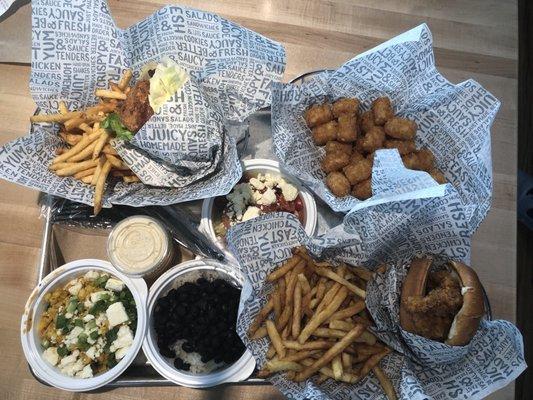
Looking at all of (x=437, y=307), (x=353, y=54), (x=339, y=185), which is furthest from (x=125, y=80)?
(x=437, y=307)

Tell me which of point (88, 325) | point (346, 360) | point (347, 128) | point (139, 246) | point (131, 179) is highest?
point (347, 128)

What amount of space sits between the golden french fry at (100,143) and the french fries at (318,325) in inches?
26.5

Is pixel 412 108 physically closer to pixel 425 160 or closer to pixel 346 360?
pixel 425 160

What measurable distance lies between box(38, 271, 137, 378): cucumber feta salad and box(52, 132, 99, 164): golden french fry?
38 cm

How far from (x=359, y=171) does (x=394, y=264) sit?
316 mm

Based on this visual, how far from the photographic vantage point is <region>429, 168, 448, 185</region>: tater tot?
1319mm

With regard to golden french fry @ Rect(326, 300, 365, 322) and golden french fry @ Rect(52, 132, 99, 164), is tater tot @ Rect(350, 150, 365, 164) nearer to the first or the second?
golden french fry @ Rect(326, 300, 365, 322)

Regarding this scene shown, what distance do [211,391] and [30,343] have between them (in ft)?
1.91

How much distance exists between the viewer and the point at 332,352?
1.17 meters

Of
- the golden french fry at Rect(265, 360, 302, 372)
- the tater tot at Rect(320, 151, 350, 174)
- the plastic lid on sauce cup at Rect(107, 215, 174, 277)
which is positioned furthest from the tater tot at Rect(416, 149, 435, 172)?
the plastic lid on sauce cup at Rect(107, 215, 174, 277)

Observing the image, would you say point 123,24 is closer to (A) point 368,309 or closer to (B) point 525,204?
(A) point 368,309

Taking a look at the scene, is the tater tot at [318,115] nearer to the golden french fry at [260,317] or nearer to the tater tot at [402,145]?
the tater tot at [402,145]

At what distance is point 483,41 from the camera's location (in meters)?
1.71

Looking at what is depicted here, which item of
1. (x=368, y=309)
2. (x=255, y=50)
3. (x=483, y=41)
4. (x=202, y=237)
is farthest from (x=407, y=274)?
(x=483, y=41)
